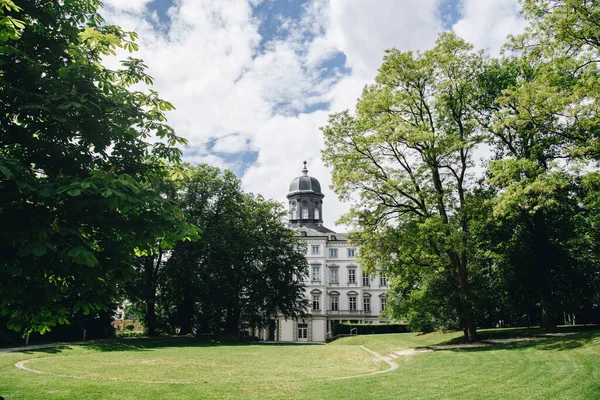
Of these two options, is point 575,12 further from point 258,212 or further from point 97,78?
point 258,212

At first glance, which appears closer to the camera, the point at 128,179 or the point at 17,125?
the point at 128,179

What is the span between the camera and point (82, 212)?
5582mm

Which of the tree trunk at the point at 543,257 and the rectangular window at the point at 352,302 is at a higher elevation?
the tree trunk at the point at 543,257

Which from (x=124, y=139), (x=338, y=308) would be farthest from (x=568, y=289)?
(x=338, y=308)

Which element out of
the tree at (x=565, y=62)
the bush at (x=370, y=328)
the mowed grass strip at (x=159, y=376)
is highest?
the tree at (x=565, y=62)

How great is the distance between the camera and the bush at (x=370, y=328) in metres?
46.0

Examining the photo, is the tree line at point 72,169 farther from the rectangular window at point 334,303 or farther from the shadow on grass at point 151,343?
the rectangular window at point 334,303

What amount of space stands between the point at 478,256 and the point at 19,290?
1158 inches

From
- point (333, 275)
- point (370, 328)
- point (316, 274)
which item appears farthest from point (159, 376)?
point (333, 275)

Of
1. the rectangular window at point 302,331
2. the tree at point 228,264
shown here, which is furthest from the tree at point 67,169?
the rectangular window at point 302,331

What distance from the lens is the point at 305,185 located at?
196 ft

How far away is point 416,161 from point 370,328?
29.7 metres

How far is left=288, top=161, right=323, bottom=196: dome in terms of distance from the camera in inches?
2339

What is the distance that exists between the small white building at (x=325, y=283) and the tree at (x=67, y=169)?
48.2 meters
